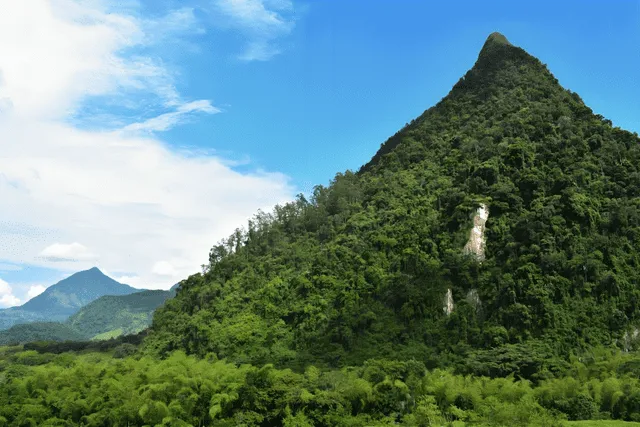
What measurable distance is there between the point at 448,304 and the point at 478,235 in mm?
11843

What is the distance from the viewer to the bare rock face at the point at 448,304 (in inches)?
2509

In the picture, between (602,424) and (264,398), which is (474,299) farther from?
(264,398)

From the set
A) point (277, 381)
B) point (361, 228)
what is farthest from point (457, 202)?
point (277, 381)

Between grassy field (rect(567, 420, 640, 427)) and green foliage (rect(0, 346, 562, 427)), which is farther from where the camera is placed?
green foliage (rect(0, 346, 562, 427))

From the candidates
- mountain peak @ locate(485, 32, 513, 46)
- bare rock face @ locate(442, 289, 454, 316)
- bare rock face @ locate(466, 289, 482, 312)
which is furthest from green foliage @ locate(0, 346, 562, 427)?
mountain peak @ locate(485, 32, 513, 46)

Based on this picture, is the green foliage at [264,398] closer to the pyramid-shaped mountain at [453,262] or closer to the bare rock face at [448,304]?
the pyramid-shaped mountain at [453,262]

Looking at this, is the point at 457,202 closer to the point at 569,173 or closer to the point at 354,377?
the point at 569,173

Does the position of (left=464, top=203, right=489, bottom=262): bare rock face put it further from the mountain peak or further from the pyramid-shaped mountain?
the mountain peak

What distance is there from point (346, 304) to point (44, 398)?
3532cm

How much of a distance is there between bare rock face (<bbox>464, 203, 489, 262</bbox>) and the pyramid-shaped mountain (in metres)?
0.18

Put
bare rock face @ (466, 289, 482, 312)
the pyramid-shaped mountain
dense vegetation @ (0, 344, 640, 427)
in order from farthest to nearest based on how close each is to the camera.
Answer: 1. bare rock face @ (466, 289, 482, 312)
2. the pyramid-shaped mountain
3. dense vegetation @ (0, 344, 640, 427)

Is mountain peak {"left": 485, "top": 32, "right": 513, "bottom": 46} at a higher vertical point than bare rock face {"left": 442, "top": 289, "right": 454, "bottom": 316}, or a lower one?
higher

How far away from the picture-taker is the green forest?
42.4m

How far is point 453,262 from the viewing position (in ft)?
222
